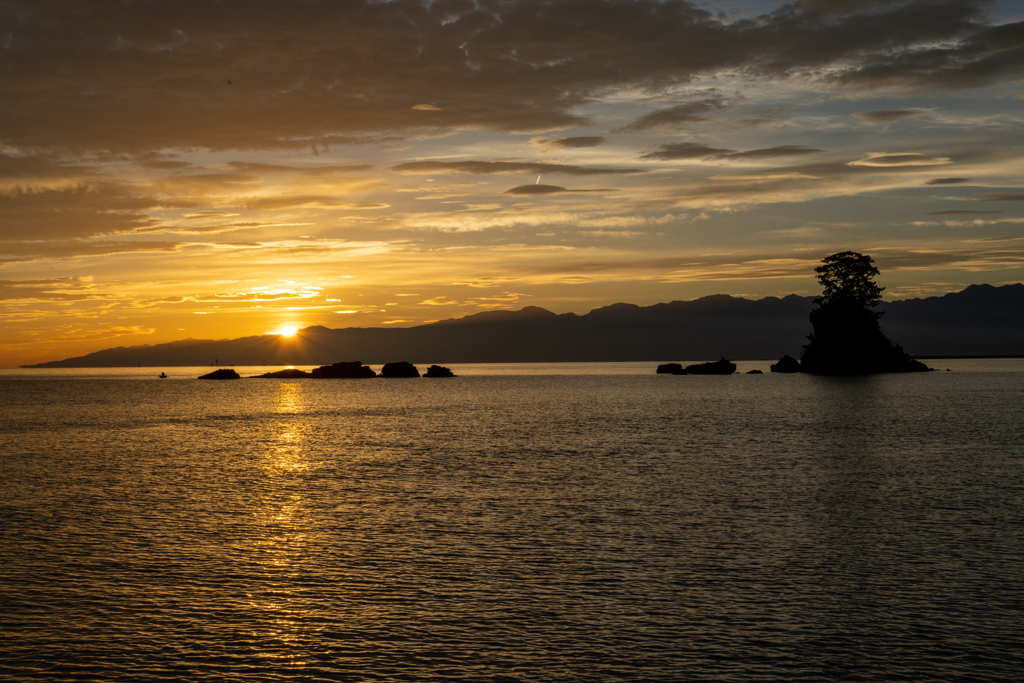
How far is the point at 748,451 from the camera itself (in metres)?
58.6

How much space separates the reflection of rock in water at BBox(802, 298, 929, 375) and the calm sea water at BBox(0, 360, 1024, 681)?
12714 cm

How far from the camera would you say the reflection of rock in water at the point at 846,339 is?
181750 millimetres

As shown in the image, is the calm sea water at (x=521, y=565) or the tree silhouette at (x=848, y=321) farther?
the tree silhouette at (x=848, y=321)

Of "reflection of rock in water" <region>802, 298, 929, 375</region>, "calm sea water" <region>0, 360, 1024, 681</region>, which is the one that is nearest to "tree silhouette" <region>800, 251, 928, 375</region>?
"reflection of rock in water" <region>802, 298, 929, 375</region>

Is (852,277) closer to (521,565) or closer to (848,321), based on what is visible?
(848,321)

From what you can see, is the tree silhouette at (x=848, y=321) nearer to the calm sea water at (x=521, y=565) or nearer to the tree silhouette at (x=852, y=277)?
the tree silhouette at (x=852, y=277)

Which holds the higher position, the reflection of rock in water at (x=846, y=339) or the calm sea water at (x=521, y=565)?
the reflection of rock in water at (x=846, y=339)

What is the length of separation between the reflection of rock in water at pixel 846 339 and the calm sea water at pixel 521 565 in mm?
127139

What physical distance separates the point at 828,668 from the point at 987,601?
7.65m

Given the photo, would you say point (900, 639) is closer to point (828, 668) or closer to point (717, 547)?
point (828, 668)

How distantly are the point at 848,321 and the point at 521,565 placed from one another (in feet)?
582

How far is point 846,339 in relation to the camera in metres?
186

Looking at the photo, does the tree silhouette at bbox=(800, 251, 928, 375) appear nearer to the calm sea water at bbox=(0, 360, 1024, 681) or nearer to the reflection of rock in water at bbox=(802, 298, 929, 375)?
the reflection of rock in water at bbox=(802, 298, 929, 375)

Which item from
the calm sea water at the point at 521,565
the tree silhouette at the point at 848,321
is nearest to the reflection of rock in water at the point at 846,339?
the tree silhouette at the point at 848,321
